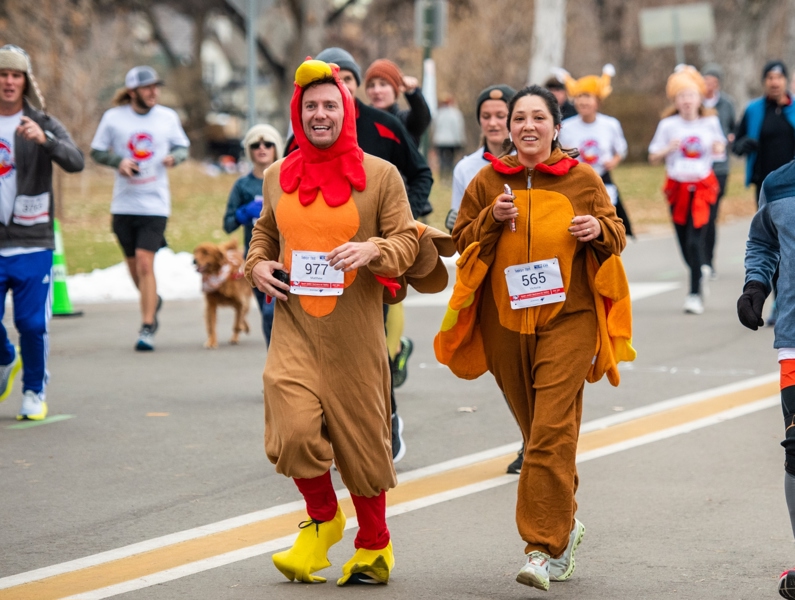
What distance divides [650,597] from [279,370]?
1.62 m

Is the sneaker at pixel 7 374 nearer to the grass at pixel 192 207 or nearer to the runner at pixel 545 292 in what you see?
the runner at pixel 545 292

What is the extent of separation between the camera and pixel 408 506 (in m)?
6.34

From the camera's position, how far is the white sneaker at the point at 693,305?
42.5ft

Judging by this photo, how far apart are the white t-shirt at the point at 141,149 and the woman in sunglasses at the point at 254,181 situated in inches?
75.0

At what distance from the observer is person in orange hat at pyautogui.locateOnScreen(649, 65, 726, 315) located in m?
12.8

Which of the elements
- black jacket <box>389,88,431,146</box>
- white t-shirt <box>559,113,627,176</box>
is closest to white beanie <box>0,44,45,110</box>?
black jacket <box>389,88,431,146</box>

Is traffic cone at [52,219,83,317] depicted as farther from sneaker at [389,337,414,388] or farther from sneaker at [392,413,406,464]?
sneaker at [392,413,406,464]

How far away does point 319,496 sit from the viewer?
5.13 metres

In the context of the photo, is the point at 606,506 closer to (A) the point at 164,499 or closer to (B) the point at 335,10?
(A) the point at 164,499

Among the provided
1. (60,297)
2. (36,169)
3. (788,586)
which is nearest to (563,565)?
(788,586)

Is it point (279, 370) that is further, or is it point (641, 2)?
point (641, 2)

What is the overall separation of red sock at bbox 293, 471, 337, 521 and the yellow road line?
0.64 metres

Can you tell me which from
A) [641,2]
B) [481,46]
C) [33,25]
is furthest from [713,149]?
[641,2]

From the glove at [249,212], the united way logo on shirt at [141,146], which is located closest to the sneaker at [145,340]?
the united way logo on shirt at [141,146]
